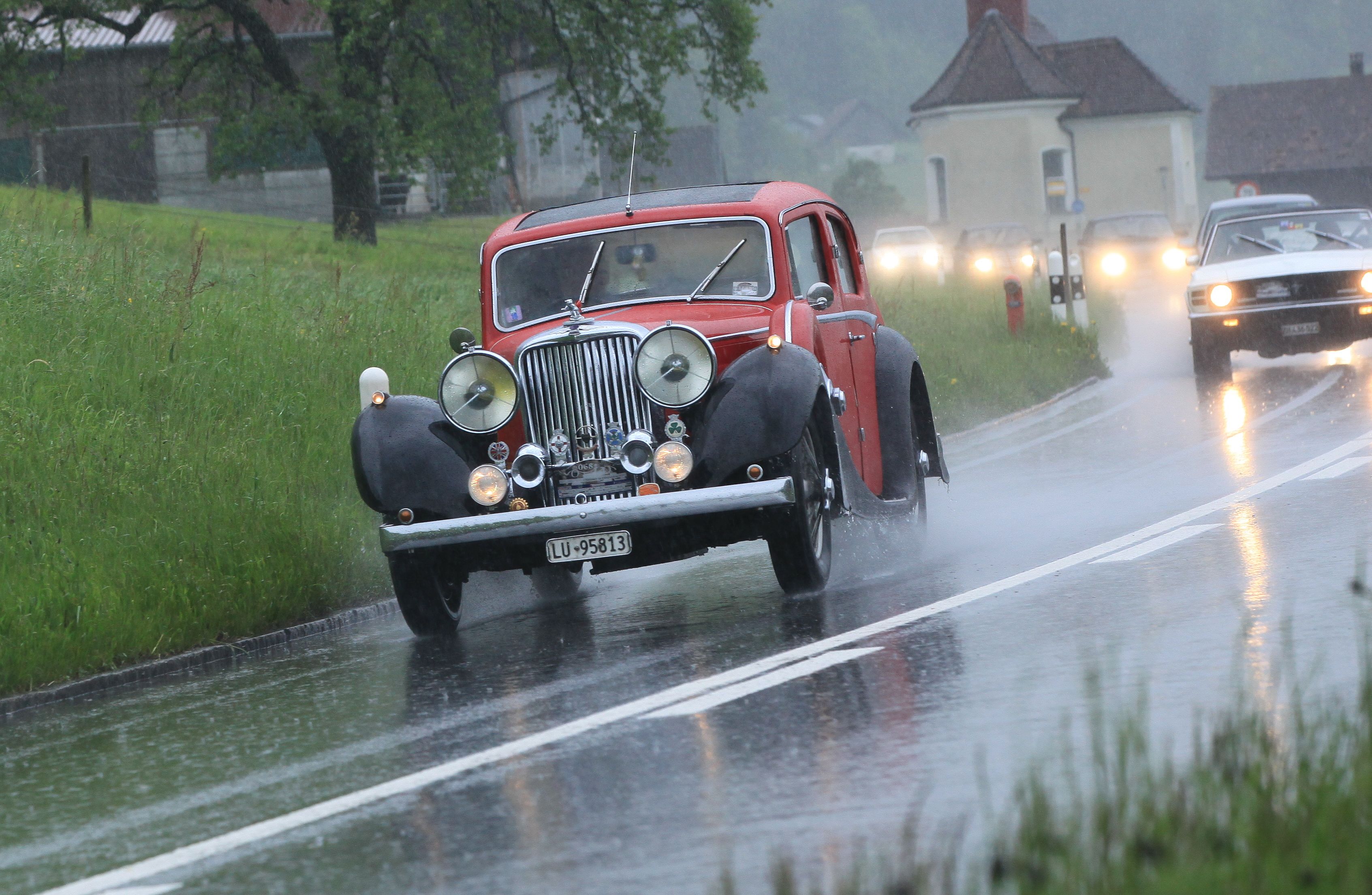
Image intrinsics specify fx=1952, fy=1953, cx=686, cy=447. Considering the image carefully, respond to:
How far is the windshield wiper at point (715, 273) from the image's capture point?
32.7 feet

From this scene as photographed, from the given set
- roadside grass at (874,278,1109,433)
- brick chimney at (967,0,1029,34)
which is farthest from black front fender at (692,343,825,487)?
brick chimney at (967,0,1029,34)

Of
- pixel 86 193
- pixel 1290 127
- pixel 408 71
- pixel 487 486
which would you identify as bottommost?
pixel 487 486

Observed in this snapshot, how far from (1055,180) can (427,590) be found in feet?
210

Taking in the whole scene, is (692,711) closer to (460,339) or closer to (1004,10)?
(460,339)

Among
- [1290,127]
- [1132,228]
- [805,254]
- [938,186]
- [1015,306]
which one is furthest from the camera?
[1290,127]

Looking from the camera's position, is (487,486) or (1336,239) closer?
(487,486)

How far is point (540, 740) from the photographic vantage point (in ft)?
21.3

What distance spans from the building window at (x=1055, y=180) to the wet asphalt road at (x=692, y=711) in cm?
A: 5993

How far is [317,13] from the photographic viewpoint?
1596 inches

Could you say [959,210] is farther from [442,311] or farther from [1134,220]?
[442,311]

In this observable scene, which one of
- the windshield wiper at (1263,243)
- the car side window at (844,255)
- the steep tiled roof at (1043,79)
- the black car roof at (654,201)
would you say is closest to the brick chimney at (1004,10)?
the steep tiled roof at (1043,79)

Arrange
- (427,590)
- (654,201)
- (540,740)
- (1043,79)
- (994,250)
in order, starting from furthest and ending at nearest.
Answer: (1043,79)
(994,250)
(654,201)
(427,590)
(540,740)

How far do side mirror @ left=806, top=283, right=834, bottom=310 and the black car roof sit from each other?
701mm

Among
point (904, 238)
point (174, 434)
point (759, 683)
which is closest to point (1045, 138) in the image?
point (904, 238)
